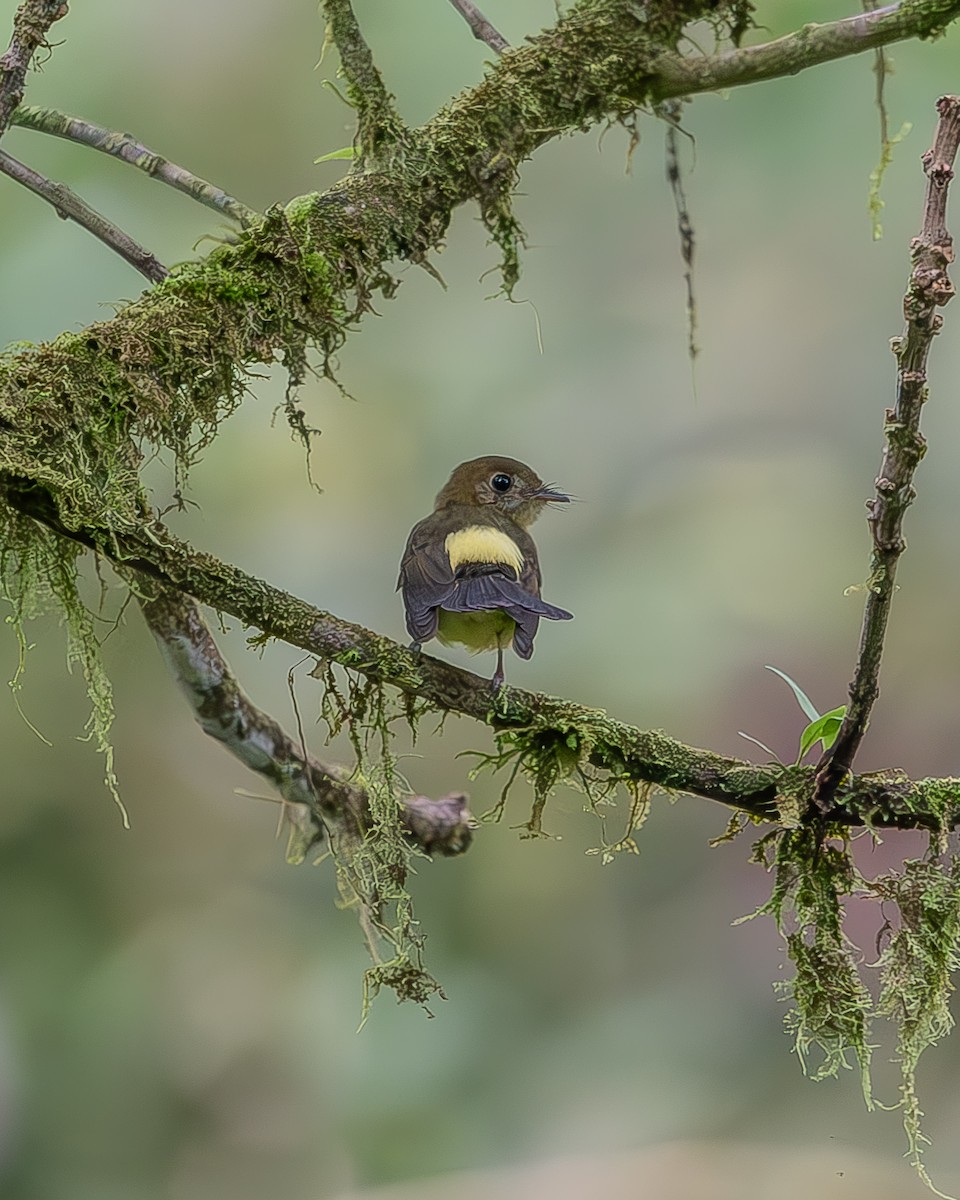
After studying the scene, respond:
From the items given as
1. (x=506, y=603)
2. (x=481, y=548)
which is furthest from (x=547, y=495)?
(x=506, y=603)

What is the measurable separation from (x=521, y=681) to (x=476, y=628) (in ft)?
6.62

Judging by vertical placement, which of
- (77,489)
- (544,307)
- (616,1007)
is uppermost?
(544,307)

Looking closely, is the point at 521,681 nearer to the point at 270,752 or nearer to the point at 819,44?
the point at 270,752

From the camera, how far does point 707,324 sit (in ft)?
16.9

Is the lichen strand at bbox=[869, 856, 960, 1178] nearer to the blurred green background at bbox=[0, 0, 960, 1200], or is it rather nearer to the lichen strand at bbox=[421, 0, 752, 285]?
the lichen strand at bbox=[421, 0, 752, 285]

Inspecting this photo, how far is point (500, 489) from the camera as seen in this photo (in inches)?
116

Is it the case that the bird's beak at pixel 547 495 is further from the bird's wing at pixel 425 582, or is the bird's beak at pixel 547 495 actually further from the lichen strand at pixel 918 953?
the lichen strand at pixel 918 953

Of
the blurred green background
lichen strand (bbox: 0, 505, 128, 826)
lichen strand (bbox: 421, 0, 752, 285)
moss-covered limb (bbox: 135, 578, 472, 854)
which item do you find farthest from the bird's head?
the blurred green background

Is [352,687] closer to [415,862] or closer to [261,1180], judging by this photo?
[415,862]

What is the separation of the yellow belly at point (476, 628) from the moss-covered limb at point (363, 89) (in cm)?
87

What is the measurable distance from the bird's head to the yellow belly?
495 mm

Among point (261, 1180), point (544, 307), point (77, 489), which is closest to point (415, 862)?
point (261, 1180)

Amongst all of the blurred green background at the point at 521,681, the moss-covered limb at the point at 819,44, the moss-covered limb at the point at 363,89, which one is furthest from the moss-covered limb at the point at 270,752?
the blurred green background at the point at 521,681

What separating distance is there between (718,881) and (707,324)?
2.08 metres
